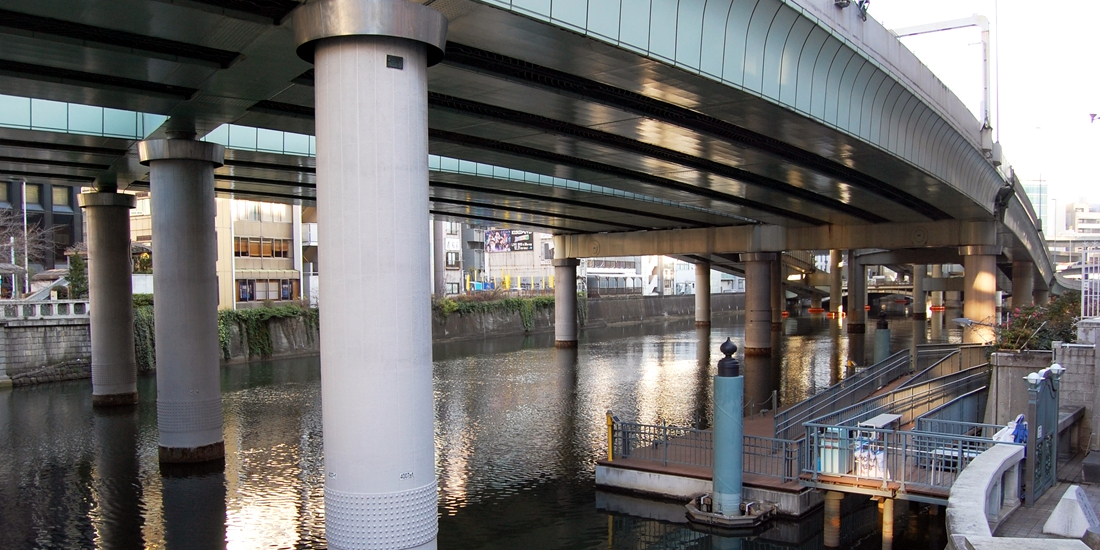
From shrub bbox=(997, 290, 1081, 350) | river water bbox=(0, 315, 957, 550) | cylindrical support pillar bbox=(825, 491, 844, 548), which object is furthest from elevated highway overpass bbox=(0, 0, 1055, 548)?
cylindrical support pillar bbox=(825, 491, 844, 548)

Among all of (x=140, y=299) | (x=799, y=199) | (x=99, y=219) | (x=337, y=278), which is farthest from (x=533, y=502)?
(x=140, y=299)

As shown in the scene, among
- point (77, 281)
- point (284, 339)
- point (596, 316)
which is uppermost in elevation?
point (77, 281)

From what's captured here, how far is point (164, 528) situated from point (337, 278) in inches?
285

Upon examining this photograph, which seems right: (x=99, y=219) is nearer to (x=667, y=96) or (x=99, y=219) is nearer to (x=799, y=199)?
(x=667, y=96)

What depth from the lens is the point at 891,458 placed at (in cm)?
1365

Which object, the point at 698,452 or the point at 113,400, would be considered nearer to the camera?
the point at 698,452

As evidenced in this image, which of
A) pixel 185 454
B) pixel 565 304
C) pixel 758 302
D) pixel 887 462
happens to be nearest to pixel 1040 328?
pixel 887 462

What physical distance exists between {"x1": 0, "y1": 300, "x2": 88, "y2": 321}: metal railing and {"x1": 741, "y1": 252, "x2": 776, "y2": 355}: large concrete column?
109 ft

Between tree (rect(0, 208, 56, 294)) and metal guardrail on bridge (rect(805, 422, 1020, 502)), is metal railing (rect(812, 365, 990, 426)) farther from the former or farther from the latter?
tree (rect(0, 208, 56, 294))

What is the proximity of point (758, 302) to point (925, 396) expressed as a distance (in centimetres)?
2729

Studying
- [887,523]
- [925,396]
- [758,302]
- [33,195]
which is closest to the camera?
[887,523]

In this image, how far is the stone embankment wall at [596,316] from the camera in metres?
58.9

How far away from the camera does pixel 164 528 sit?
14406mm

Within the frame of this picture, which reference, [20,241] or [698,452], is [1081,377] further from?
[20,241]
